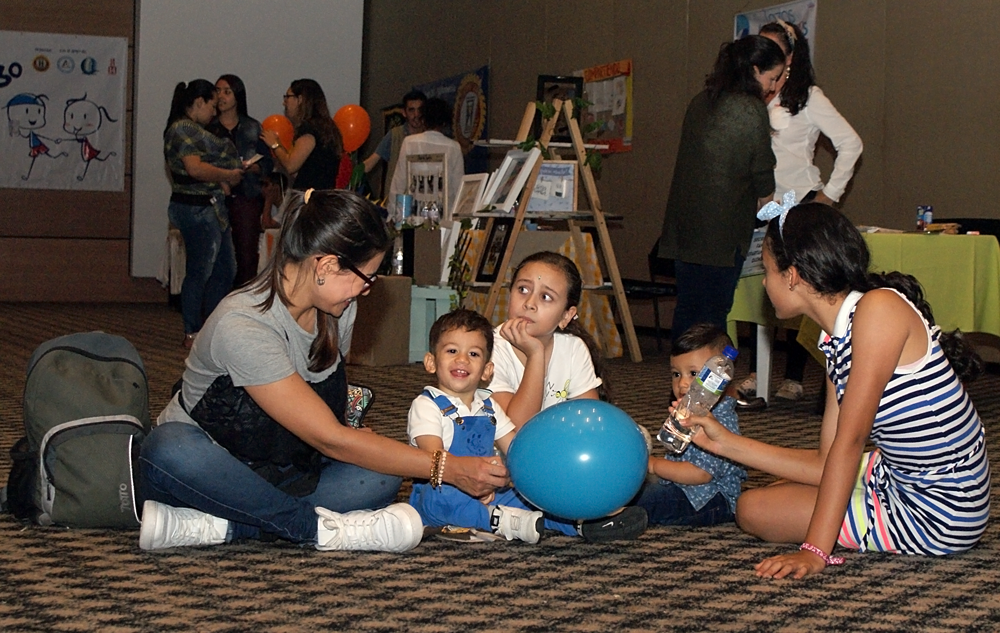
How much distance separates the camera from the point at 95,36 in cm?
960

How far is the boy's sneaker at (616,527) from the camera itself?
2.25m

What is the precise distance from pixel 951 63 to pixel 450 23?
5.30m

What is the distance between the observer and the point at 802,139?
445 cm

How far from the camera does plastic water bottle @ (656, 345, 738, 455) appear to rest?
87.2 inches

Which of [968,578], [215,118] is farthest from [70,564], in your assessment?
[215,118]

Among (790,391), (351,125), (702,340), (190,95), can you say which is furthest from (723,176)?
(351,125)

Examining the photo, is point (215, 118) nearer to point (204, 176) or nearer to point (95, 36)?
point (204, 176)

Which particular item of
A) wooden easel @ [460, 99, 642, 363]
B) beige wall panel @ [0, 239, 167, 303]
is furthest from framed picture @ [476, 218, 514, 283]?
beige wall panel @ [0, 239, 167, 303]

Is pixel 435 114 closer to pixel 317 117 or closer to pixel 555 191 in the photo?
pixel 317 117

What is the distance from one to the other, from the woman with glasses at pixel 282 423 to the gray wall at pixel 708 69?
13.4ft

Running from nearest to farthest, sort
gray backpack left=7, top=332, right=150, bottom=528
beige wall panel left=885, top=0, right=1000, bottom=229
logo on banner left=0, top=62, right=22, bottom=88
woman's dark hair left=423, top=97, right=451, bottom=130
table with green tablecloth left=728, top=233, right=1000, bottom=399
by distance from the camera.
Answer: gray backpack left=7, top=332, right=150, bottom=528 < table with green tablecloth left=728, top=233, right=1000, bottom=399 < beige wall panel left=885, top=0, right=1000, bottom=229 < woman's dark hair left=423, top=97, right=451, bottom=130 < logo on banner left=0, top=62, right=22, bottom=88

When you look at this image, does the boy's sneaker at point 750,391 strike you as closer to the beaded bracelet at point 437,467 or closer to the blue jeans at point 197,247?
the beaded bracelet at point 437,467

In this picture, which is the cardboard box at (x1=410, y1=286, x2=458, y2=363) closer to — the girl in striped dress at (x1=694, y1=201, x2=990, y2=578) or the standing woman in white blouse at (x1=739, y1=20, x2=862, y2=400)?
the standing woman in white blouse at (x1=739, y1=20, x2=862, y2=400)

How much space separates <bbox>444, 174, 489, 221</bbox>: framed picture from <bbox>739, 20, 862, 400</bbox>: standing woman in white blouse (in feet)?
5.69
